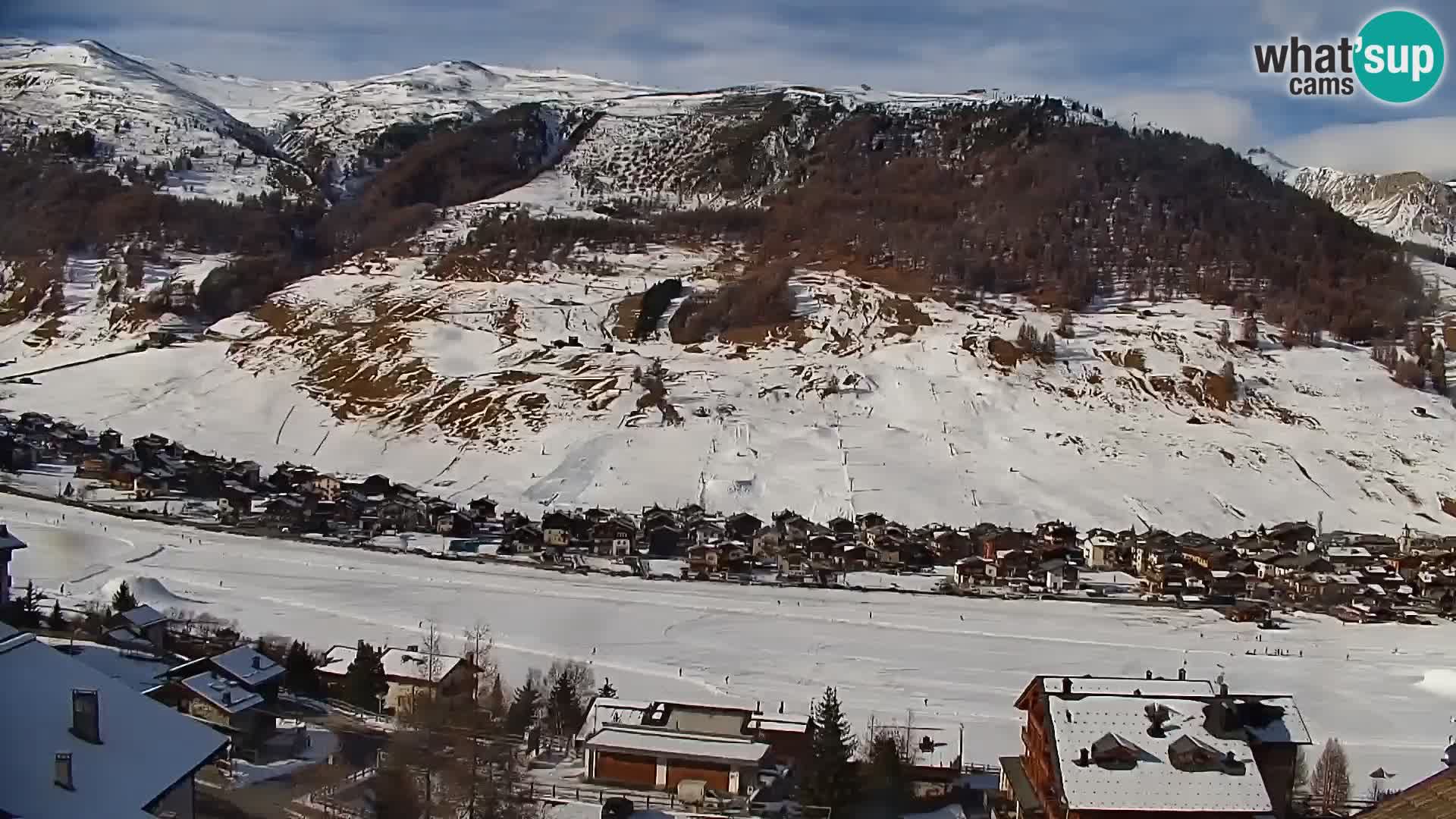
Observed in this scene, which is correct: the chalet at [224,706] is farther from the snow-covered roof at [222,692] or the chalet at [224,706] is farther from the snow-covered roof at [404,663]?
the snow-covered roof at [404,663]

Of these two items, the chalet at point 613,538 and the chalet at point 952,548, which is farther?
the chalet at point 952,548

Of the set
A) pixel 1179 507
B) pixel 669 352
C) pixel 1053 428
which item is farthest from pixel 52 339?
pixel 1179 507

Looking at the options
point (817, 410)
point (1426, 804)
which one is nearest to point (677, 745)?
point (1426, 804)

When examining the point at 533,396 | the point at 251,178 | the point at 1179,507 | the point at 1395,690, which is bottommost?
the point at 1395,690

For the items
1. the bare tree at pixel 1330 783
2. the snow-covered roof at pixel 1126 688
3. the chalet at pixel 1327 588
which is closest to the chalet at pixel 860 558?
the chalet at pixel 1327 588

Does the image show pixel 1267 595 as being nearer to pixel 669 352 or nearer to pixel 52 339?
pixel 669 352

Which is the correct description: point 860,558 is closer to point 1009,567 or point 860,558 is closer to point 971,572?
point 971,572

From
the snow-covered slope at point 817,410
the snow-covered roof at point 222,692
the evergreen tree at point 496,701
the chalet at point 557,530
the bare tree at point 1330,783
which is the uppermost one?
the snow-covered slope at point 817,410
